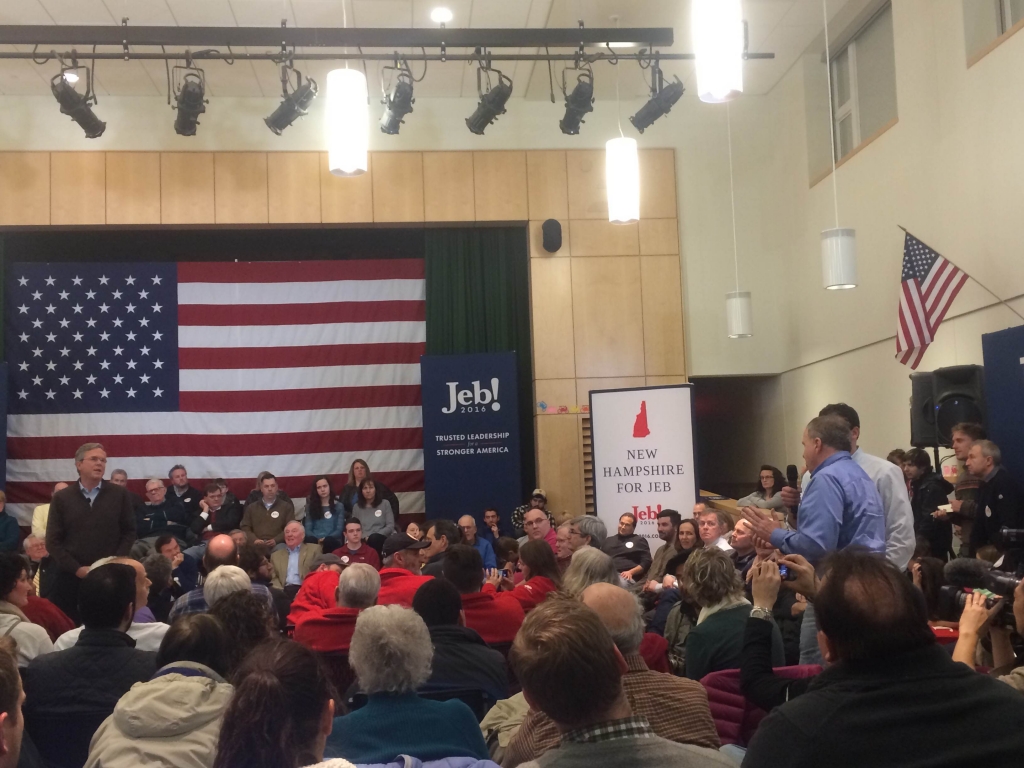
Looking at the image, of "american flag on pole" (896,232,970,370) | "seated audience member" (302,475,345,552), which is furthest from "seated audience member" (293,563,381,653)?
"seated audience member" (302,475,345,552)

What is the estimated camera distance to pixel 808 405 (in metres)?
9.45

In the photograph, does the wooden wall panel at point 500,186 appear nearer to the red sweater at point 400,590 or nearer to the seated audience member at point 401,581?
the seated audience member at point 401,581

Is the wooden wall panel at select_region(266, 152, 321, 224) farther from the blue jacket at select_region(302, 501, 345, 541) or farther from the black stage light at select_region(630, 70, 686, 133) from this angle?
the black stage light at select_region(630, 70, 686, 133)

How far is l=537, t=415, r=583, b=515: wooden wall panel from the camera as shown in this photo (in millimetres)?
9594

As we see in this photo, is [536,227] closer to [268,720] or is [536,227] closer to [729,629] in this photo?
[729,629]

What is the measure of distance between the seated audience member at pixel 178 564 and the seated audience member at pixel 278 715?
3.62 metres

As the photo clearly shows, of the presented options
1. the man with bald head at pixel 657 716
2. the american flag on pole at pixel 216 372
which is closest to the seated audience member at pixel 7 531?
the american flag on pole at pixel 216 372

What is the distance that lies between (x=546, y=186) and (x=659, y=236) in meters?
1.28

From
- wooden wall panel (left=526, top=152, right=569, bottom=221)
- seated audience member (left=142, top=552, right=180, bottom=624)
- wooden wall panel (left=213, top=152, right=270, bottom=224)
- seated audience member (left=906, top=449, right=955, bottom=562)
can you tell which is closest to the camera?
seated audience member (left=142, top=552, right=180, bottom=624)

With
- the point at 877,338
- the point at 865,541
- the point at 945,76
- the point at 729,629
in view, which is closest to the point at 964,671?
the point at 729,629

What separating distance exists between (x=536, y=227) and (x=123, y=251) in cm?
430

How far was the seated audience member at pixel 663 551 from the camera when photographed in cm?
505

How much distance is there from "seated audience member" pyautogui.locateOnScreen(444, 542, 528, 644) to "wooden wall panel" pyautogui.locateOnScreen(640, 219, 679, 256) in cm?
672

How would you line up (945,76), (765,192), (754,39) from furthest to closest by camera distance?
1. (765,192)
2. (754,39)
3. (945,76)
